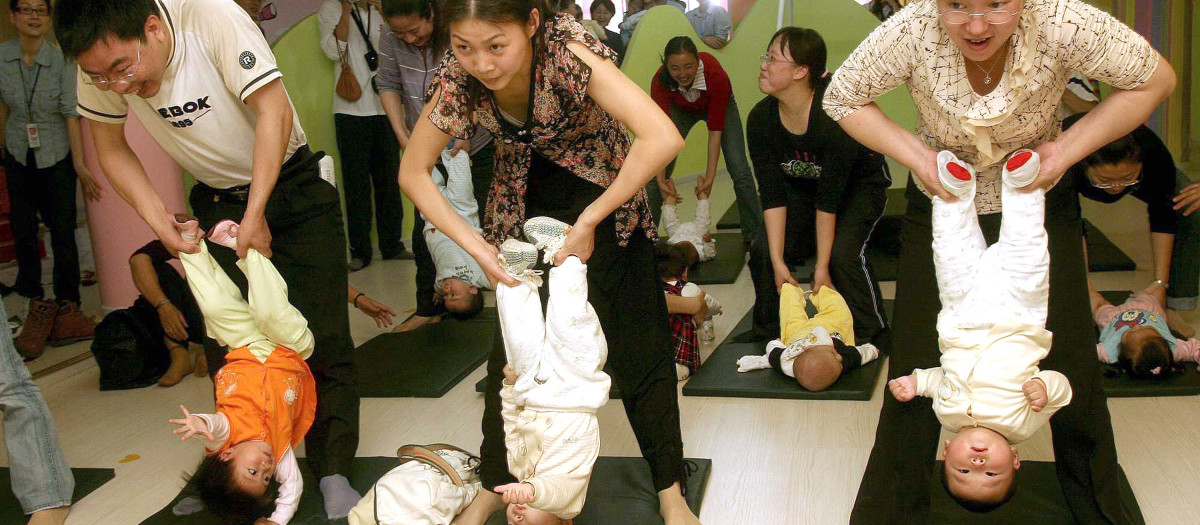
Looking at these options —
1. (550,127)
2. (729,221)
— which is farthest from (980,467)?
(729,221)

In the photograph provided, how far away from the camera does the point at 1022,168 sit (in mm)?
1776

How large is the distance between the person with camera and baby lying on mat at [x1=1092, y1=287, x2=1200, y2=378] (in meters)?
4.03

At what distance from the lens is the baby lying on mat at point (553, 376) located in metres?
1.98

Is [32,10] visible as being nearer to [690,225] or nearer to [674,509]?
[690,225]

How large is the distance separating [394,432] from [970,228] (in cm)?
203

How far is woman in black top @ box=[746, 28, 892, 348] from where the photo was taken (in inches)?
136

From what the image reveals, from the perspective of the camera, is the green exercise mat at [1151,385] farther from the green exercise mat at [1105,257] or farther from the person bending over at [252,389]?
the person bending over at [252,389]

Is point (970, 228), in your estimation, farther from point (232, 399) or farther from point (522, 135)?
point (232, 399)

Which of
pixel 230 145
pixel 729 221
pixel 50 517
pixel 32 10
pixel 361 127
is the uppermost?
pixel 32 10

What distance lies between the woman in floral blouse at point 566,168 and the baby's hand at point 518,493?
0.39 m

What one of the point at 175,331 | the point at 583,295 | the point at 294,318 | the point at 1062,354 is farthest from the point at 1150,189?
the point at 175,331

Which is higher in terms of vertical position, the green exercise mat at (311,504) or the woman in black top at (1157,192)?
the woman in black top at (1157,192)

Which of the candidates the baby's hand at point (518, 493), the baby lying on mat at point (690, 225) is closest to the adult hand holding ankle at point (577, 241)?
the baby's hand at point (518, 493)

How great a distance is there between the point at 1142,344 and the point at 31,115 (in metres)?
4.86
